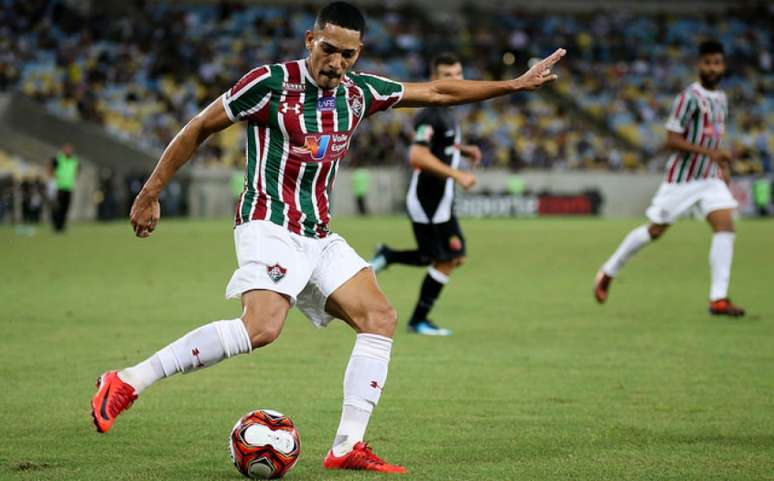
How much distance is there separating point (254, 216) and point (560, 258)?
50.4 ft

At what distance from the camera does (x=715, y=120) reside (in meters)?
12.4

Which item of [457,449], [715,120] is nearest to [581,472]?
[457,449]

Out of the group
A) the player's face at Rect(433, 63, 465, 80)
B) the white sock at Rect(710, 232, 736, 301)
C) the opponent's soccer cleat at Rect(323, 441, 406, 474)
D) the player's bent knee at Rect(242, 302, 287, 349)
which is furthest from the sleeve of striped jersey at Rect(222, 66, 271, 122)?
the white sock at Rect(710, 232, 736, 301)

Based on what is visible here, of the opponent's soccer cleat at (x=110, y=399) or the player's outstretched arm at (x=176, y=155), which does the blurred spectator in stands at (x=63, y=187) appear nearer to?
the player's outstretched arm at (x=176, y=155)

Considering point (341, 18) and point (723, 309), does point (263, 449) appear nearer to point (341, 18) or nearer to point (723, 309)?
point (341, 18)

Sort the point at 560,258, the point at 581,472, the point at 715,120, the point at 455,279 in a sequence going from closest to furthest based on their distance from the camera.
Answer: the point at 581,472, the point at 715,120, the point at 455,279, the point at 560,258

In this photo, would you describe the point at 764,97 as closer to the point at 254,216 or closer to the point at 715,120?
the point at 715,120

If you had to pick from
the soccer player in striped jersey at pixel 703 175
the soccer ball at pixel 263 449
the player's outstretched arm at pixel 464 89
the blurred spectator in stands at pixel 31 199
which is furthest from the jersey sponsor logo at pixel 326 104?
the blurred spectator in stands at pixel 31 199

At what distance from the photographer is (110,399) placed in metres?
5.23

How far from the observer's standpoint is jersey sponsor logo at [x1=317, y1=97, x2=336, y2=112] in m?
5.72

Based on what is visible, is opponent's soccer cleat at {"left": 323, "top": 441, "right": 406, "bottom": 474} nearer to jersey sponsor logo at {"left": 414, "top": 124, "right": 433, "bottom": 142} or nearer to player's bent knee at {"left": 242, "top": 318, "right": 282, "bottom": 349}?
player's bent knee at {"left": 242, "top": 318, "right": 282, "bottom": 349}

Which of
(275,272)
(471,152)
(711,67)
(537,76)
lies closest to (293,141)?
(275,272)

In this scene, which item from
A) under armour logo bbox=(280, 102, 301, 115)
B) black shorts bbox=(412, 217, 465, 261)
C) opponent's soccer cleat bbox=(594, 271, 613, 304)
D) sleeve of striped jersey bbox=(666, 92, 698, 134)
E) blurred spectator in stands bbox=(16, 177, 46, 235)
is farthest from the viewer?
blurred spectator in stands bbox=(16, 177, 46, 235)

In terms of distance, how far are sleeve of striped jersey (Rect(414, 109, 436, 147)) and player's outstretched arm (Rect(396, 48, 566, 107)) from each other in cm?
469
